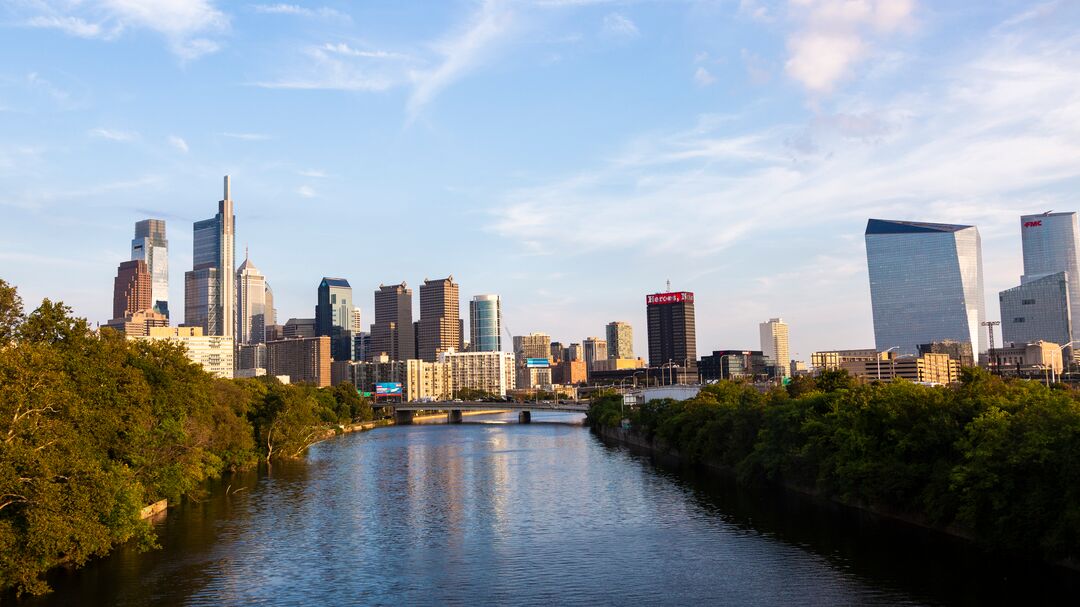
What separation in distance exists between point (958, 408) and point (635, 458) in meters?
70.7

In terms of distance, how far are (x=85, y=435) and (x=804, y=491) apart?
2462 inches

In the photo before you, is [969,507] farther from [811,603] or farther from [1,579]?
[1,579]

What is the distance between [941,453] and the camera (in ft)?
212

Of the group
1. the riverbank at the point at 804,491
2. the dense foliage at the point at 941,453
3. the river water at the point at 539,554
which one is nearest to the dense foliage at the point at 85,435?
the river water at the point at 539,554

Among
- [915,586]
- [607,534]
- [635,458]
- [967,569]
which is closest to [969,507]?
[967,569]

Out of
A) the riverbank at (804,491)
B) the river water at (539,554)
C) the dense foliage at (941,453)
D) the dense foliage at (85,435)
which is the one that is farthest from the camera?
the riverbank at (804,491)

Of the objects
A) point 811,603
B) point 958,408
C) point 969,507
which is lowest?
point 811,603

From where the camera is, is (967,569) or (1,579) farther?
(967,569)

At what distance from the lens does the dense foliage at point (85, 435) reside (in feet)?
156

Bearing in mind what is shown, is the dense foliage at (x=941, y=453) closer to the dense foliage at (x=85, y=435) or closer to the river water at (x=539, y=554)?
the river water at (x=539, y=554)

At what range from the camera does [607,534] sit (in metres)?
69.1

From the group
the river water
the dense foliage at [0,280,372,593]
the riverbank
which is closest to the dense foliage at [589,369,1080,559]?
the riverbank

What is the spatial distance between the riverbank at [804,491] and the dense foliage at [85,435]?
182 feet

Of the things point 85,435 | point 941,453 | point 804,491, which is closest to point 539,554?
point 941,453
